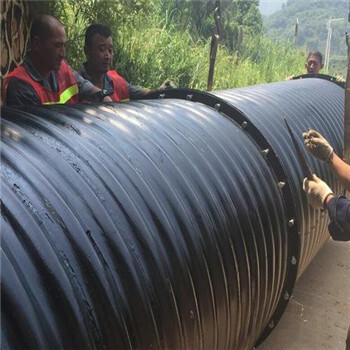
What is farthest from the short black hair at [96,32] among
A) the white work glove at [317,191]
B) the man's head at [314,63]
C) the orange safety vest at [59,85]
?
the man's head at [314,63]

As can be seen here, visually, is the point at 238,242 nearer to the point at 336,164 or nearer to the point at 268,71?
the point at 336,164

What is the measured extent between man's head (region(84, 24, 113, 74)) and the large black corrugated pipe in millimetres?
1186

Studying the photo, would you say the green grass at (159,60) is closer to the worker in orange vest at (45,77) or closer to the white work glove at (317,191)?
the worker in orange vest at (45,77)

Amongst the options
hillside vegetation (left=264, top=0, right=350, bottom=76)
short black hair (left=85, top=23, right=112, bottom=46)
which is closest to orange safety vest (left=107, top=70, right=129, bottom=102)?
short black hair (left=85, top=23, right=112, bottom=46)

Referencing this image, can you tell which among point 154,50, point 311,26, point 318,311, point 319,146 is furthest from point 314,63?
point 311,26

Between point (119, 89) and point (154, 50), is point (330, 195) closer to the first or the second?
point (119, 89)

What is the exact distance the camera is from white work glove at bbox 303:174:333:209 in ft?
10.0

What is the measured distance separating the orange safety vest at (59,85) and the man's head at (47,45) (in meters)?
0.15

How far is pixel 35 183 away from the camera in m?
1.54

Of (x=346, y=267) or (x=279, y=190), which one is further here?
(x=346, y=267)

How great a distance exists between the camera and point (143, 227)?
177 cm

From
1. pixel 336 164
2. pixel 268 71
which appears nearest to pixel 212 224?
pixel 336 164

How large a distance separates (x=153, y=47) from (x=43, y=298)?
11098 millimetres

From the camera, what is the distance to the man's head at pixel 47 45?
3.50 meters
